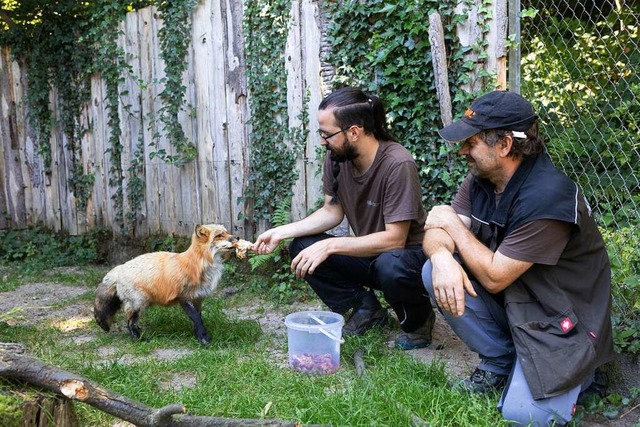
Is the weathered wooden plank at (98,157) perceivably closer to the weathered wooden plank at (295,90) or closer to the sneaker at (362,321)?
the weathered wooden plank at (295,90)

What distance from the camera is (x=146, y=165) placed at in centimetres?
767

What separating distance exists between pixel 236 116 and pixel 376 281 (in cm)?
324

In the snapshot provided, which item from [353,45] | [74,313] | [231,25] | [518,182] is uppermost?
[231,25]

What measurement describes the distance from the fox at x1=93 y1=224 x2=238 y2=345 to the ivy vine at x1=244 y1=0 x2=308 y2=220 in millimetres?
1830

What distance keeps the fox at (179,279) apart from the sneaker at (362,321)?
1046 mm

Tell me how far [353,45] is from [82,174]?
15.8 ft

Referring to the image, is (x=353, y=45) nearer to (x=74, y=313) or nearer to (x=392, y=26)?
(x=392, y=26)

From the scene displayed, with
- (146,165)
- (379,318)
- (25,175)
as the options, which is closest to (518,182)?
(379,318)

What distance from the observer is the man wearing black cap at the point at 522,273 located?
9.36 ft

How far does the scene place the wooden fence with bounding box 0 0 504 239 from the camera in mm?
6098

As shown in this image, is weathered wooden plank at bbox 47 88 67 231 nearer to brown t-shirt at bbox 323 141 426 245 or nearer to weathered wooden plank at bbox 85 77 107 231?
weathered wooden plank at bbox 85 77 107 231

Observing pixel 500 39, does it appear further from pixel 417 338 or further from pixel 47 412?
pixel 47 412

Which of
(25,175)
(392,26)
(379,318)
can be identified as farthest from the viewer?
(25,175)

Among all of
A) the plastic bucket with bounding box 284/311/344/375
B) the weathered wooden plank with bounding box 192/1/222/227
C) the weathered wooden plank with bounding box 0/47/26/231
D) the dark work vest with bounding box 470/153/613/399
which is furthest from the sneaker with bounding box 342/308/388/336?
the weathered wooden plank with bounding box 0/47/26/231
